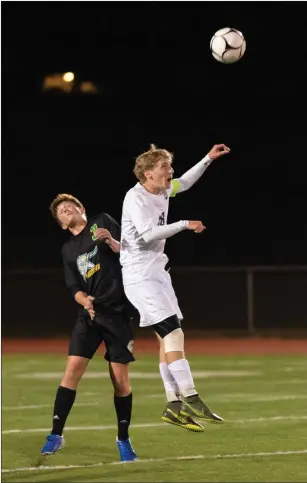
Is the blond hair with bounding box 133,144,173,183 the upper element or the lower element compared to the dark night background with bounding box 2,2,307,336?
lower

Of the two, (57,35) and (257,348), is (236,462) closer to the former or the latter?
(257,348)

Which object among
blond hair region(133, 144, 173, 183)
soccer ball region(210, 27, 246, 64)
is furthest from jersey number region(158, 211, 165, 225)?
soccer ball region(210, 27, 246, 64)

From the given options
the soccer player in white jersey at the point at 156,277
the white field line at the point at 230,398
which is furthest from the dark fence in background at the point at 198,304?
the soccer player in white jersey at the point at 156,277

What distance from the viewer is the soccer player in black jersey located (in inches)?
322

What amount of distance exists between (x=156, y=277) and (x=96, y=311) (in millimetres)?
682

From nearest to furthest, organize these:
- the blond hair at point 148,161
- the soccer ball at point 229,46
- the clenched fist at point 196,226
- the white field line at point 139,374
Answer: the clenched fist at point 196,226
the blond hair at point 148,161
the soccer ball at point 229,46
the white field line at point 139,374

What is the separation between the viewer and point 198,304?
29.7 m

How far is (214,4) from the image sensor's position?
37.4 metres

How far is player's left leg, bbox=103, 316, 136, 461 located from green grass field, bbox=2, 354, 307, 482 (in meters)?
0.14

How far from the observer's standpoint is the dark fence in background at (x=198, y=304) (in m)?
25.3

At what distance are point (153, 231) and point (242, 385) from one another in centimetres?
636

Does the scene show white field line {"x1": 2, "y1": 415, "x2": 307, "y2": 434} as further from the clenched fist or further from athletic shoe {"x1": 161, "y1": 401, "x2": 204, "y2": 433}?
the clenched fist

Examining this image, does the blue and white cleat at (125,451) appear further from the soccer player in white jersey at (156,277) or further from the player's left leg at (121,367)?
the soccer player in white jersey at (156,277)

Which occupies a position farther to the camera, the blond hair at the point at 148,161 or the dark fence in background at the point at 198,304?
the dark fence in background at the point at 198,304
